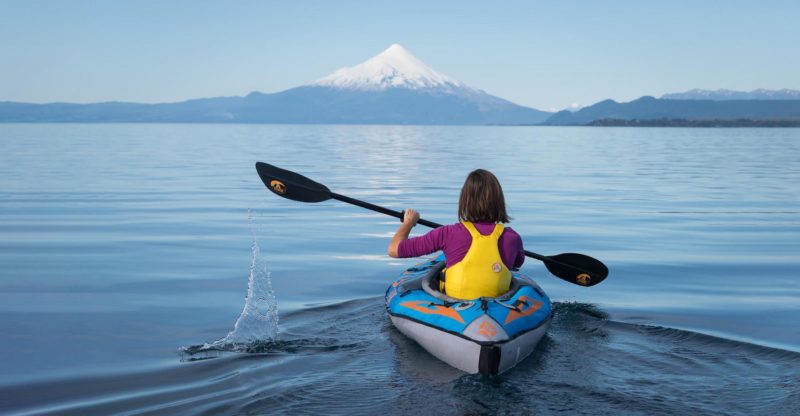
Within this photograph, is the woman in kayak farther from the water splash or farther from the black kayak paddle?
the black kayak paddle

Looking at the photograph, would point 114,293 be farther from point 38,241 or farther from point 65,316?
point 38,241

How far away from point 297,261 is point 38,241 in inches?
214

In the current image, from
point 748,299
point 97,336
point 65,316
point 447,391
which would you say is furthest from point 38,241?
point 748,299

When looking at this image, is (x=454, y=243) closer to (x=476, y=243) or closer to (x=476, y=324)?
(x=476, y=243)

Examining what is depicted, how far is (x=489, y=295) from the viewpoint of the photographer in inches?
312

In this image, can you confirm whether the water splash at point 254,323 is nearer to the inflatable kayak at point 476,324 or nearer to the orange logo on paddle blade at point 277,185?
the orange logo on paddle blade at point 277,185

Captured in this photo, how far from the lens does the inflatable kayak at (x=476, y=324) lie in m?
7.02

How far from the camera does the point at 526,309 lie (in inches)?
303

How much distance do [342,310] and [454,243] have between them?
307 centimetres

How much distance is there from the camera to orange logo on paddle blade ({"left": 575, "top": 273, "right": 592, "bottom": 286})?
1078cm

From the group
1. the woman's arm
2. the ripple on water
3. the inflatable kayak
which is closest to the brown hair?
the woman's arm

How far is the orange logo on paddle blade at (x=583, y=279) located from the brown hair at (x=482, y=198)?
3.49 metres

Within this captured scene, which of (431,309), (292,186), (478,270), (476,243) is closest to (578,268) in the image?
(478,270)

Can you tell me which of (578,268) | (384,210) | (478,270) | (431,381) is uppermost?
(384,210)
